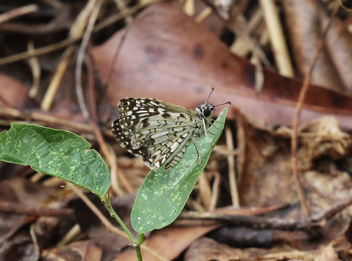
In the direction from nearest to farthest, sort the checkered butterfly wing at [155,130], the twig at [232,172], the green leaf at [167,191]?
1. the green leaf at [167,191]
2. the checkered butterfly wing at [155,130]
3. the twig at [232,172]

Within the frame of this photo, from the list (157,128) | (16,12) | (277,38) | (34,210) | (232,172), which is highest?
(277,38)

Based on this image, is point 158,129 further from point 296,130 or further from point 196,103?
point 296,130

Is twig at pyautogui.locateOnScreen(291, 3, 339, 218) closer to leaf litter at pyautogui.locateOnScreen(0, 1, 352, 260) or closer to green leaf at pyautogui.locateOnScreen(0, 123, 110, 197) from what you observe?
leaf litter at pyautogui.locateOnScreen(0, 1, 352, 260)

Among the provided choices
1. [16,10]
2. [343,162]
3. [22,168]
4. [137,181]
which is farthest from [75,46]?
[343,162]

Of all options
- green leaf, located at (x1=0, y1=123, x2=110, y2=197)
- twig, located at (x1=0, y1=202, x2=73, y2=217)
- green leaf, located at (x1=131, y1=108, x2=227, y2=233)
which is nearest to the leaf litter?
twig, located at (x1=0, y1=202, x2=73, y2=217)

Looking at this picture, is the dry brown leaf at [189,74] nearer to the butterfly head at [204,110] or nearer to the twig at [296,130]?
the twig at [296,130]

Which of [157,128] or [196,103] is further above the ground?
[157,128]

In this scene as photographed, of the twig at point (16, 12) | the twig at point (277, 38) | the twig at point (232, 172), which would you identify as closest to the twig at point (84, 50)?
the twig at point (16, 12)

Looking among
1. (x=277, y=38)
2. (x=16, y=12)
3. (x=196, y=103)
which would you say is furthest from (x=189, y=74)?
(x=16, y=12)

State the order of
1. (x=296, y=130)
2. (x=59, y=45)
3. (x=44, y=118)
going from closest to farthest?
1. (x=296, y=130)
2. (x=44, y=118)
3. (x=59, y=45)
